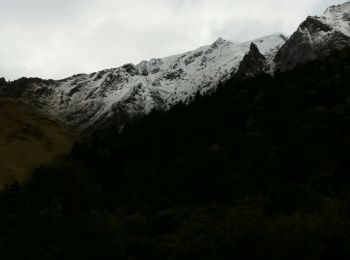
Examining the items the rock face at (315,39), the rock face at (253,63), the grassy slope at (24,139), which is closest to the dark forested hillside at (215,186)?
the grassy slope at (24,139)

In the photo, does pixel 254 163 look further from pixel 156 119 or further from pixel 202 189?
pixel 156 119

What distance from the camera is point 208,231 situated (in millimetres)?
35219

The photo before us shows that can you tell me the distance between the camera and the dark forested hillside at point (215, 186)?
3061 centimetres

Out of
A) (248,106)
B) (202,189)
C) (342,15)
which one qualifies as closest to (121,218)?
(202,189)

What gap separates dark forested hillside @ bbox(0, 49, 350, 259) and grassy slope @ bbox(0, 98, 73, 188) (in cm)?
4144

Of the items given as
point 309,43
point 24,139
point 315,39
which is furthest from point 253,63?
point 24,139

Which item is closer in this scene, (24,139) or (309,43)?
(309,43)

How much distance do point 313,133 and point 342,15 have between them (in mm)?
126476

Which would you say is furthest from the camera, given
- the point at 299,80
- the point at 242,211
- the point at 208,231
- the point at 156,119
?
the point at 156,119

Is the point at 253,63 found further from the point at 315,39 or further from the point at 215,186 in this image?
the point at 215,186

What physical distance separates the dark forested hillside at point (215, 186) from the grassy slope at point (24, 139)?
4144cm

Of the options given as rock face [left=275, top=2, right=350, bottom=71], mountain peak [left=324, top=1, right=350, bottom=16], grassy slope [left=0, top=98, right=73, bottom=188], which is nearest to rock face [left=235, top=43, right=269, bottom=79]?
rock face [left=275, top=2, right=350, bottom=71]

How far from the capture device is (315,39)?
15425 cm

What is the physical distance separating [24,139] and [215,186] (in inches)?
4390
